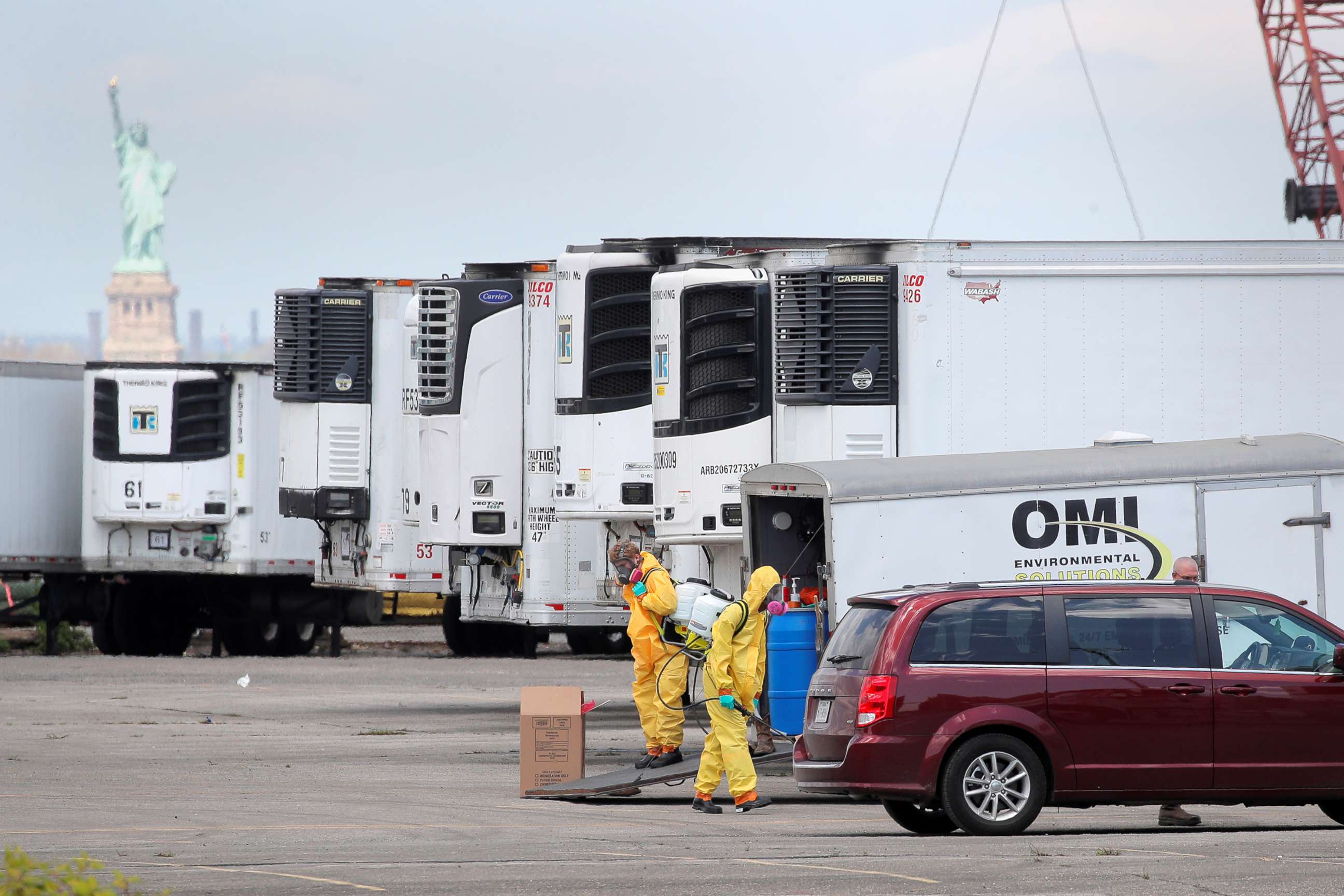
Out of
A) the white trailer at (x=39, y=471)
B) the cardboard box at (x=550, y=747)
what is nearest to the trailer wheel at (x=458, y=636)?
the white trailer at (x=39, y=471)

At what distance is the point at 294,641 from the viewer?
30328 millimetres

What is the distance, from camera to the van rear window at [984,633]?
11039mm

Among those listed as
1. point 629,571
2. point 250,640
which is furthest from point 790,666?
point 250,640

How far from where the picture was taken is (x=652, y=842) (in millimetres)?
10984

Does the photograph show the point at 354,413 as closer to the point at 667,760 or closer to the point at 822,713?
the point at 667,760

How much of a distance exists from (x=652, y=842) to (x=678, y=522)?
18.3ft

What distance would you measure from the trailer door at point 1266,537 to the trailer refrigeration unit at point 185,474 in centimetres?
1686

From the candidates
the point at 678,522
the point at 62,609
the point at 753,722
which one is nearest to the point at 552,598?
the point at 678,522

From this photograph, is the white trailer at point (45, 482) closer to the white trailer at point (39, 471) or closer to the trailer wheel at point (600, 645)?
the white trailer at point (39, 471)

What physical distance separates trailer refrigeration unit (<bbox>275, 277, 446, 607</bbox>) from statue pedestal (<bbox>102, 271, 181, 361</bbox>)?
142 metres

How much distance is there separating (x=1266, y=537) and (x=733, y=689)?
411cm

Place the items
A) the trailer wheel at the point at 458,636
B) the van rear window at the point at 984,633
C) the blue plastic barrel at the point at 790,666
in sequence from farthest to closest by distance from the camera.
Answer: the trailer wheel at the point at 458,636, the blue plastic barrel at the point at 790,666, the van rear window at the point at 984,633

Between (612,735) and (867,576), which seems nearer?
(867,576)

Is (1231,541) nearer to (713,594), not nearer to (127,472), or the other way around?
(713,594)
